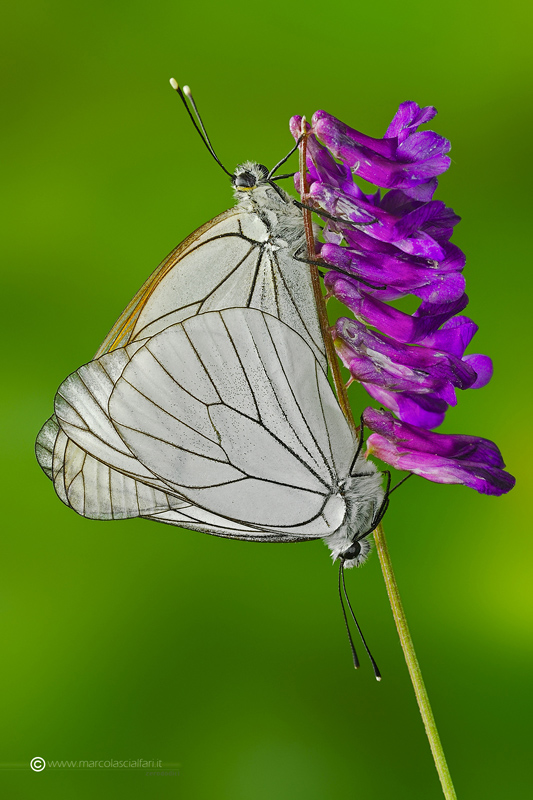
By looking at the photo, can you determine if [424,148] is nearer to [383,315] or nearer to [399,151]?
[399,151]

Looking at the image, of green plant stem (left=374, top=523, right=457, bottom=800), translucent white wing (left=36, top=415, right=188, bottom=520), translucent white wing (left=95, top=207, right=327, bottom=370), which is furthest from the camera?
translucent white wing (left=36, top=415, right=188, bottom=520)

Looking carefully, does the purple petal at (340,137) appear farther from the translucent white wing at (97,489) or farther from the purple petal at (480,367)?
the translucent white wing at (97,489)

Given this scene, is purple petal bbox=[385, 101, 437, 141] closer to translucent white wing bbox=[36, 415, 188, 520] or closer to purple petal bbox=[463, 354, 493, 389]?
purple petal bbox=[463, 354, 493, 389]

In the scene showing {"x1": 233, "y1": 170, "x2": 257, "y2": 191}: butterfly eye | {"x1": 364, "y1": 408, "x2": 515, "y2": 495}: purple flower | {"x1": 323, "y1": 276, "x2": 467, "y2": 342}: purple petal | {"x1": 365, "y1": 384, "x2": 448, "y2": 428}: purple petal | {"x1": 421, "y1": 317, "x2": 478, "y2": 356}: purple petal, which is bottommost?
{"x1": 364, "y1": 408, "x2": 515, "y2": 495}: purple flower

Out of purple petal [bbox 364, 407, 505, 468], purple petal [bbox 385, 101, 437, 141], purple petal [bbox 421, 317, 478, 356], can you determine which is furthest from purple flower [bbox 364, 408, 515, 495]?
purple petal [bbox 385, 101, 437, 141]

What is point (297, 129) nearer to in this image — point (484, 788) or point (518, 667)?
point (518, 667)

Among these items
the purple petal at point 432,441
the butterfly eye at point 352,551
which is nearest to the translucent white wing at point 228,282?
the purple petal at point 432,441

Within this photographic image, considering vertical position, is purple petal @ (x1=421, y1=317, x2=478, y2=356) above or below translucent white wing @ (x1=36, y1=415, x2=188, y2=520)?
above
